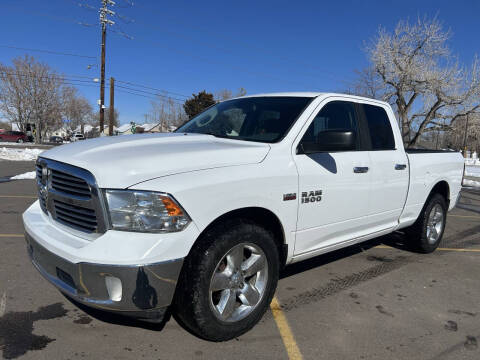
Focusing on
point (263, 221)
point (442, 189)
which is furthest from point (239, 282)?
point (442, 189)

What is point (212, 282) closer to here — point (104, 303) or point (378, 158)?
point (104, 303)

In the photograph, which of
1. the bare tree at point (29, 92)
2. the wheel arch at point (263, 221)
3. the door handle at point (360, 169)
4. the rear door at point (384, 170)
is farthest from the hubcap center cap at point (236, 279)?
the bare tree at point (29, 92)

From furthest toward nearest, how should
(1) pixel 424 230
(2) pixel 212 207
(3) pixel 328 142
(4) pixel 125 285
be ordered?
(1) pixel 424 230
(3) pixel 328 142
(2) pixel 212 207
(4) pixel 125 285

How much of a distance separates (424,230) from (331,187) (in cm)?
247

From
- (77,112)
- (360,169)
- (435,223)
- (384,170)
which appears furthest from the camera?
(77,112)

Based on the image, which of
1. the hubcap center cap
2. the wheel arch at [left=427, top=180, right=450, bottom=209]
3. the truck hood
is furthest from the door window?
the wheel arch at [left=427, top=180, right=450, bottom=209]

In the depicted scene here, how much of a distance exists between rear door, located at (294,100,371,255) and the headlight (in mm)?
1240

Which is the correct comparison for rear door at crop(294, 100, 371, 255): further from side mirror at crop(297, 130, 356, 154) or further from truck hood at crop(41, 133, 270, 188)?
truck hood at crop(41, 133, 270, 188)

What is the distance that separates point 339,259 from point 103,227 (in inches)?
134

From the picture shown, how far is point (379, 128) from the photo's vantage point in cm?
416

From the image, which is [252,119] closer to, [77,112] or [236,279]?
[236,279]

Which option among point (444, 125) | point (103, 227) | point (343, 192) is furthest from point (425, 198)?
point (444, 125)

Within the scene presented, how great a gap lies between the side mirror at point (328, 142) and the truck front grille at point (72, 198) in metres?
1.65

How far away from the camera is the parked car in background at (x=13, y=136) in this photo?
46287mm
